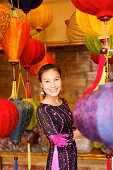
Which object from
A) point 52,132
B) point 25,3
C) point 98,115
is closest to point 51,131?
point 52,132

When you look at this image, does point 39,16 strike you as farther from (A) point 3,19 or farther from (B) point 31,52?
(A) point 3,19

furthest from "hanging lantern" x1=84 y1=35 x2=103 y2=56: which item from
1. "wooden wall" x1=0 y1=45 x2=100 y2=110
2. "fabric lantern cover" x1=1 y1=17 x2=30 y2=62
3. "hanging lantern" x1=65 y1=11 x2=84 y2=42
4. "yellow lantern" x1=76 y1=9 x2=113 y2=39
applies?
"wooden wall" x1=0 y1=45 x2=100 y2=110

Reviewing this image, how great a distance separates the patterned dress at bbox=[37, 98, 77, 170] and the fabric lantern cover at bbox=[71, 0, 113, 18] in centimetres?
60

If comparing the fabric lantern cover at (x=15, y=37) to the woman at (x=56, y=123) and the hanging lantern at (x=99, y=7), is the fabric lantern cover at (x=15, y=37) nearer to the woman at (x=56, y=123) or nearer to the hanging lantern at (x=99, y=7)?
the woman at (x=56, y=123)

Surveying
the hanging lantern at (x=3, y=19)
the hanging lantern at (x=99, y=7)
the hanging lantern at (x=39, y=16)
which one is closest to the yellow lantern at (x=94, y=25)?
the hanging lantern at (x=99, y=7)

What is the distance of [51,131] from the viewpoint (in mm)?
1075

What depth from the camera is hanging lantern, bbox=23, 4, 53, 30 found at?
1.72 meters

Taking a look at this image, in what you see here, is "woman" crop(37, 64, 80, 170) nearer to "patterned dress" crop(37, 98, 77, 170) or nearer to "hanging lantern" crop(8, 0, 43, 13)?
"patterned dress" crop(37, 98, 77, 170)

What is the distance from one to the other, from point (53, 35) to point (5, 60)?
614mm

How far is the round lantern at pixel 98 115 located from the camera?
51 cm

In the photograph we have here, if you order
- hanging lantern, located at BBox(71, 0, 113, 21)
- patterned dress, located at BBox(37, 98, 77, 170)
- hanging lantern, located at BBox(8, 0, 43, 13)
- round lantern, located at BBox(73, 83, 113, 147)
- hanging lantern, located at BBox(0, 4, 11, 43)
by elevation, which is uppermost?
hanging lantern, located at BBox(8, 0, 43, 13)

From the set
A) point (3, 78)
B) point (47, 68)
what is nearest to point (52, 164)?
point (47, 68)

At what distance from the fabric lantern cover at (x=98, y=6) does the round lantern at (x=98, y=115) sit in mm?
227

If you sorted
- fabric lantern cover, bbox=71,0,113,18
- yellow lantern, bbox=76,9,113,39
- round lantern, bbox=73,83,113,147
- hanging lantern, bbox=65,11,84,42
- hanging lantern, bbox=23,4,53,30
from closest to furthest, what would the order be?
round lantern, bbox=73,83,113,147, fabric lantern cover, bbox=71,0,113,18, yellow lantern, bbox=76,9,113,39, hanging lantern, bbox=23,4,53,30, hanging lantern, bbox=65,11,84,42
